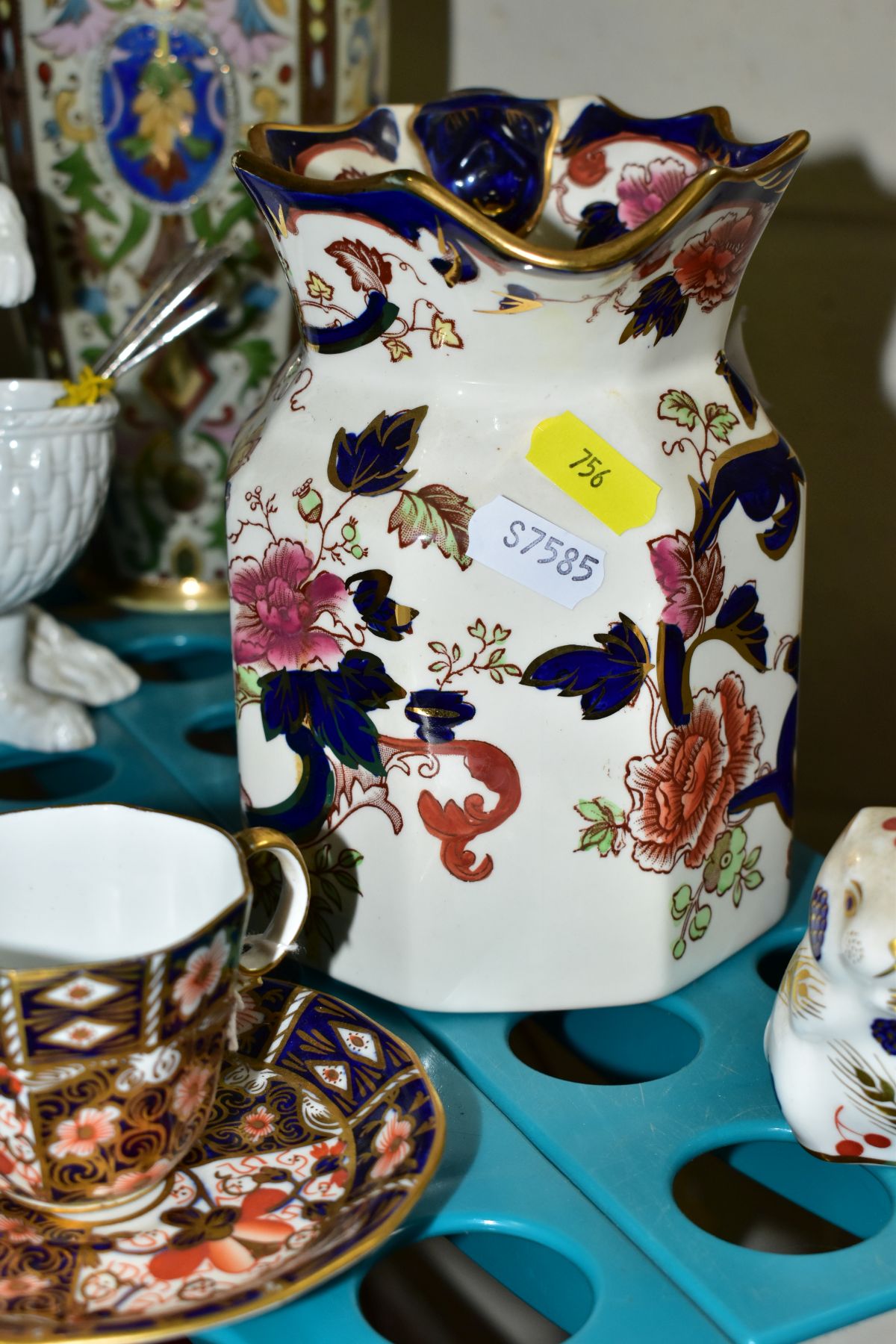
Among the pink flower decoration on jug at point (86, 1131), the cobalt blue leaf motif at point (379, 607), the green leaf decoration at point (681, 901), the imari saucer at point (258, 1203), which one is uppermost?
the cobalt blue leaf motif at point (379, 607)

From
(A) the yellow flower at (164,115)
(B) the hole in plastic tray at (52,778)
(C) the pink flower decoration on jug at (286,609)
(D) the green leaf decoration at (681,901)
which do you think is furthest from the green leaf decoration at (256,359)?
(D) the green leaf decoration at (681,901)

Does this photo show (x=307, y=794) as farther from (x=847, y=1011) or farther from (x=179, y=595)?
(x=179, y=595)

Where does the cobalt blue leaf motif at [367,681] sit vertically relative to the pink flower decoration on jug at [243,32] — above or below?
below

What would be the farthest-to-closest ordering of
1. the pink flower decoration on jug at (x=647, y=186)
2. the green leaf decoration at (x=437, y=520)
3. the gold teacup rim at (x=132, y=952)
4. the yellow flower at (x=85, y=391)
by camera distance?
the yellow flower at (x=85, y=391) < the pink flower decoration on jug at (x=647, y=186) < the green leaf decoration at (x=437, y=520) < the gold teacup rim at (x=132, y=952)

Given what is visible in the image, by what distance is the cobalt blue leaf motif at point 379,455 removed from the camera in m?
0.46

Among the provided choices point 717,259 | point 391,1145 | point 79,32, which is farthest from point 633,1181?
point 79,32

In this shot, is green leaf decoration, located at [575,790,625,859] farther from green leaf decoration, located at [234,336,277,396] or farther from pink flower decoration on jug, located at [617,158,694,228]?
green leaf decoration, located at [234,336,277,396]

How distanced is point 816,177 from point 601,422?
16.4 inches

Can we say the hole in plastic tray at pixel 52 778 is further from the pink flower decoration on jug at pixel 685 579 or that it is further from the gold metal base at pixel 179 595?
the pink flower decoration on jug at pixel 685 579

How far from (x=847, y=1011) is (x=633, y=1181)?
8cm

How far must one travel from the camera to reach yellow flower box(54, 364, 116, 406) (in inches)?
26.9

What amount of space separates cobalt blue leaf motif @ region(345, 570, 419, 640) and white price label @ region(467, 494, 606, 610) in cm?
3

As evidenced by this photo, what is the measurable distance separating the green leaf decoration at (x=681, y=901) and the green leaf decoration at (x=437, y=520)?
12cm

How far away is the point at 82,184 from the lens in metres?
0.76
